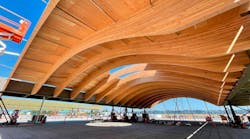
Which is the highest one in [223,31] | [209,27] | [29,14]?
[29,14]

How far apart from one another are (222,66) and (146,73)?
858 centimetres

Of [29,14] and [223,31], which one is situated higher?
[29,14]

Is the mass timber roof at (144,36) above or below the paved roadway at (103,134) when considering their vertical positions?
above

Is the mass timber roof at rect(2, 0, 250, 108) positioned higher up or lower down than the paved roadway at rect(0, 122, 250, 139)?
higher up

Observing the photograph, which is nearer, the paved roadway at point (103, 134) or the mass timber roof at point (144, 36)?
the mass timber roof at point (144, 36)

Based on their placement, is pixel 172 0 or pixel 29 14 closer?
pixel 172 0

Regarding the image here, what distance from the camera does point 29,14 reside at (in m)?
8.97

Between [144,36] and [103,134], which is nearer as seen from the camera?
[144,36]

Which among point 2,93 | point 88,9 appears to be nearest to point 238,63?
point 88,9

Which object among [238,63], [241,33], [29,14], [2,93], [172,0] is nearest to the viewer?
[172,0]

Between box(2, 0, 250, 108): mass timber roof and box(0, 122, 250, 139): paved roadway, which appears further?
box(0, 122, 250, 139): paved roadway

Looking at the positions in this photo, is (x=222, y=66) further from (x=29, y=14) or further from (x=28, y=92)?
(x=28, y=92)

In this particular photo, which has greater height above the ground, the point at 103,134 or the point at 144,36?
the point at 144,36

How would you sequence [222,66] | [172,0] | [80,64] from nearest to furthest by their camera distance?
[172,0]
[222,66]
[80,64]
